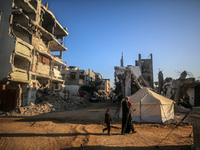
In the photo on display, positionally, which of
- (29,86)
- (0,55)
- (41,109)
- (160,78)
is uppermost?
(0,55)

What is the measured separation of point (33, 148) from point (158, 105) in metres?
8.17

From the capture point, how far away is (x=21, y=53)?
14.2m

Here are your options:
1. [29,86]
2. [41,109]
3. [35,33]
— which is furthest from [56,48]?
[41,109]

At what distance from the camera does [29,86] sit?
15.0 metres

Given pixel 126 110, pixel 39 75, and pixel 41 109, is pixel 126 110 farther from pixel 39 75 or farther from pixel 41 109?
pixel 39 75

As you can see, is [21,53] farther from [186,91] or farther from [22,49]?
[186,91]

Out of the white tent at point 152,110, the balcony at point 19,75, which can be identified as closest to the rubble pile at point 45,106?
the balcony at point 19,75

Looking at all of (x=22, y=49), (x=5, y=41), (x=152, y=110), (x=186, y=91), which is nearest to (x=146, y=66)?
(x=186, y=91)

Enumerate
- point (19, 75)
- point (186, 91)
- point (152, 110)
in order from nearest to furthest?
point (152, 110)
point (19, 75)
point (186, 91)

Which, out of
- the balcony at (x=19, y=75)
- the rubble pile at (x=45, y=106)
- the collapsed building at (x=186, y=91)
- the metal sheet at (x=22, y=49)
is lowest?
the rubble pile at (x=45, y=106)

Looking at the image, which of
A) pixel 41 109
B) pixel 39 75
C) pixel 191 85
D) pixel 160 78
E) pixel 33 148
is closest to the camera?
pixel 33 148

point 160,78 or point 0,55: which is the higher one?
point 0,55

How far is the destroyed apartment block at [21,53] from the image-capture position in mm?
13000

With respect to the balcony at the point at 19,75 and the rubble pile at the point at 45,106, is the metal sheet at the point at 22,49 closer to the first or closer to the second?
the balcony at the point at 19,75
